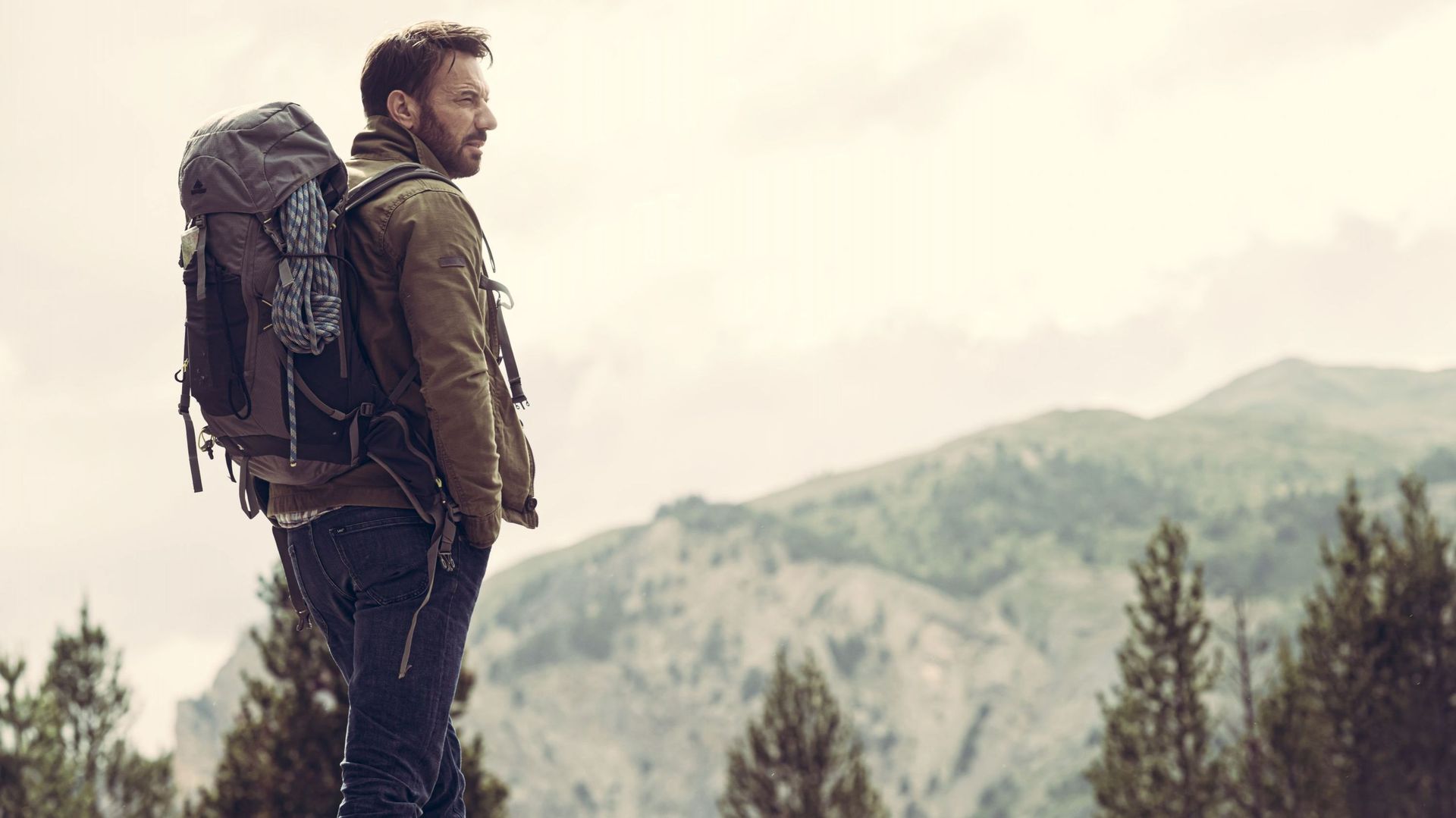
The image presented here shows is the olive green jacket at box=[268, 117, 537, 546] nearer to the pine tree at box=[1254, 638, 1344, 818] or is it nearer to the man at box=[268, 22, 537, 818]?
the man at box=[268, 22, 537, 818]

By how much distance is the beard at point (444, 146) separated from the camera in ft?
12.2

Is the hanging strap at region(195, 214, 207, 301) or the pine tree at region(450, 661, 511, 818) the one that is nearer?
the hanging strap at region(195, 214, 207, 301)

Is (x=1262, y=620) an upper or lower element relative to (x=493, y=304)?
upper

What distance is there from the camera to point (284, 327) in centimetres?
320

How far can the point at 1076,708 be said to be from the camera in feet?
639

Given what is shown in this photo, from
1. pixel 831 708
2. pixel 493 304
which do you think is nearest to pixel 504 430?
pixel 493 304

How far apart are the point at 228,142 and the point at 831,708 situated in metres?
41.9

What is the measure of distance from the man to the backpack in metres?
0.05

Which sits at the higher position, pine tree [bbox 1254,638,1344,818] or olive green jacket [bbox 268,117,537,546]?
olive green jacket [bbox 268,117,537,546]

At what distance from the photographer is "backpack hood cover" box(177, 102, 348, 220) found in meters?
3.27

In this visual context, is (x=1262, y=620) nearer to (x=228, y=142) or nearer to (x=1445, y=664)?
(x=1445, y=664)

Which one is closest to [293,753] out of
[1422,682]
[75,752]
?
[75,752]

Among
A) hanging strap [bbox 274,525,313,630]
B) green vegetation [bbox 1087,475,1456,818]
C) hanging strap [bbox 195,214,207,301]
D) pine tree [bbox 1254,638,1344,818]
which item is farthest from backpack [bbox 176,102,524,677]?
pine tree [bbox 1254,638,1344,818]

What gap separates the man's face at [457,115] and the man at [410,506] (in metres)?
0.28
